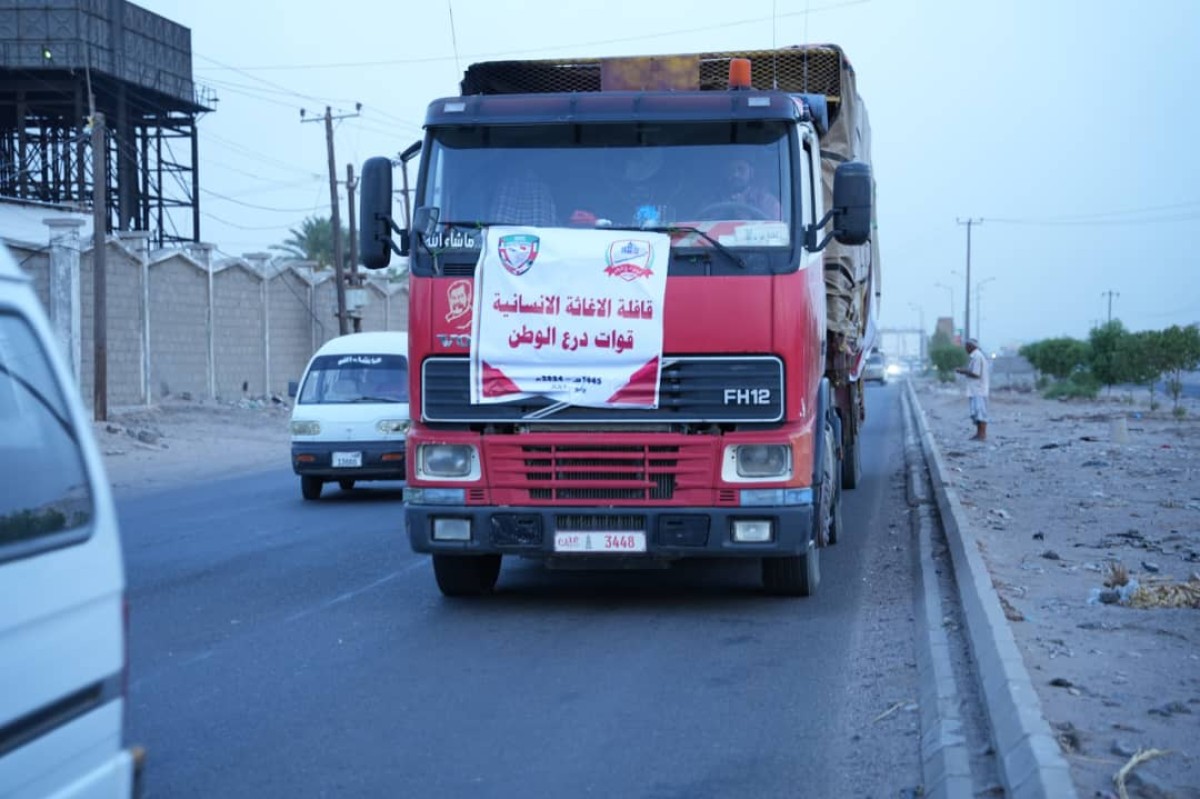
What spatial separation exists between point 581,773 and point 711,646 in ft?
8.71

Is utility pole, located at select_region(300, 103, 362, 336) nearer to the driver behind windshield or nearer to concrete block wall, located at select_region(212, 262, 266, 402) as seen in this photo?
concrete block wall, located at select_region(212, 262, 266, 402)

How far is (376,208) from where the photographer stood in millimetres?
9141

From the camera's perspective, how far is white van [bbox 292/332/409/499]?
17.0 meters

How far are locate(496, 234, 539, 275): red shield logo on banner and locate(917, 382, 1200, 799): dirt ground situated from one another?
12.1 feet

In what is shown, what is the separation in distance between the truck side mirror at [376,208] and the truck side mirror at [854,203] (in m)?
2.90

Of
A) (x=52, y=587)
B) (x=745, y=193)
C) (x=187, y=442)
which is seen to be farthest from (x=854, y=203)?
(x=187, y=442)

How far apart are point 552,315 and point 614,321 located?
0.41m

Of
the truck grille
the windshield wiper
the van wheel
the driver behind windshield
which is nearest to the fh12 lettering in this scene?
the truck grille

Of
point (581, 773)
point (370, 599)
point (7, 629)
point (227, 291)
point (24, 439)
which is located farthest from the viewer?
point (227, 291)

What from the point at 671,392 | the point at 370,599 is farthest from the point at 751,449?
the point at 370,599

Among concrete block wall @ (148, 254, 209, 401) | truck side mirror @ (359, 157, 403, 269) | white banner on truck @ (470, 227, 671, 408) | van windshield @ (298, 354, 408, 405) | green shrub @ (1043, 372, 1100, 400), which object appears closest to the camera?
white banner on truck @ (470, 227, 671, 408)

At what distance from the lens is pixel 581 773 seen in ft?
19.1

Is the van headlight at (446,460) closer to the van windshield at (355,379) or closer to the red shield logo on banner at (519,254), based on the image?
the red shield logo on banner at (519,254)

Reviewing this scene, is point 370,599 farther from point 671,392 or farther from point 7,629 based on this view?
point 7,629
